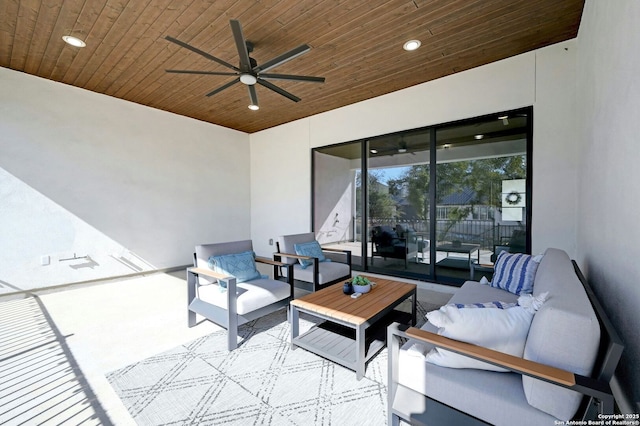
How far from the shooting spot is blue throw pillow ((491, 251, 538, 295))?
2.41m

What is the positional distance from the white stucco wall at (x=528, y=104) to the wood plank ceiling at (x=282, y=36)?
207 mm

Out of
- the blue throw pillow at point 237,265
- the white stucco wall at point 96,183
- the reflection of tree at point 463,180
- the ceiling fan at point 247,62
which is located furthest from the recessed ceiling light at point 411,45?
the white stucco wall at point 96,183

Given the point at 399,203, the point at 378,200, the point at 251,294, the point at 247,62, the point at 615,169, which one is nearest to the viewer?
the point at 615,169

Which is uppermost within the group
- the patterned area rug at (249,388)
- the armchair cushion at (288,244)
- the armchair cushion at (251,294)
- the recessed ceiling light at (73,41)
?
the recessed ceiling light at (73,41)

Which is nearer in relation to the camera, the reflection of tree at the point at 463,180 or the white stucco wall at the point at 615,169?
the white stucco wall at the point at 615,169

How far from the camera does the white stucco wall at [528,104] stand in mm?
3125

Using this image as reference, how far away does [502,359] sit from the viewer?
3.67 feet

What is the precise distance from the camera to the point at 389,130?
4.54 metres

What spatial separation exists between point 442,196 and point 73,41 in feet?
17.2

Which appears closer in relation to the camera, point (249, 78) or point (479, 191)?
point (249, 78)

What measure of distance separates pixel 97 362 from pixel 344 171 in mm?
4944

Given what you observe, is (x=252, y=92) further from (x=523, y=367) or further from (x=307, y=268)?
(x=523, y=367)

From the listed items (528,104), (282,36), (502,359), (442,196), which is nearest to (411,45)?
(282,36)

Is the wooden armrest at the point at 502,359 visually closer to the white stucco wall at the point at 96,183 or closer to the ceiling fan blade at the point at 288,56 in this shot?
the ceiling fan blade at the point at 288,56
